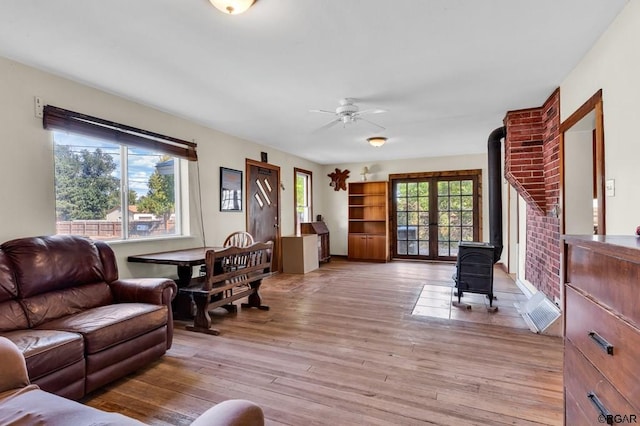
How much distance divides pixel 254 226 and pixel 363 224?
10.3ft

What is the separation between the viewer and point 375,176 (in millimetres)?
7570

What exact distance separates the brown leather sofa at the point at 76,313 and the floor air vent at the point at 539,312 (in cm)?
337

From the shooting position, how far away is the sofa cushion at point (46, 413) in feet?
3.37

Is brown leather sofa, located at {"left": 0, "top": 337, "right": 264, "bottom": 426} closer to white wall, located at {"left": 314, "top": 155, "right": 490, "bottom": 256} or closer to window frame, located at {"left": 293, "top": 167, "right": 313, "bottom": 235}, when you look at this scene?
window frame, located at {"left": 293, "top": 167, "right": 313, "bottom": 235}

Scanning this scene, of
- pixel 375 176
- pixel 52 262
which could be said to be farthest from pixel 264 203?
pixel 52 262

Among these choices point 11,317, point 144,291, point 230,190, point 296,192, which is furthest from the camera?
point 296,192

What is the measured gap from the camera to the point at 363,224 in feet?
25.3

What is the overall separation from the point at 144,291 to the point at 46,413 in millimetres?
1573

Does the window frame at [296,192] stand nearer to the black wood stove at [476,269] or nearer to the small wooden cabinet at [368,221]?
the small wooden cabinet at [368,221]

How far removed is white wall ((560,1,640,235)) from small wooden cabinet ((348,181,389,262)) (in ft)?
16.7

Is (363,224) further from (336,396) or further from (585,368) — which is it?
(585,368)

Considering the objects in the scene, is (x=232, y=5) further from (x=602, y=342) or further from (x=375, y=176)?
(x=375, y=176)

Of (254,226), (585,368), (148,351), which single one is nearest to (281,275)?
(254,226)

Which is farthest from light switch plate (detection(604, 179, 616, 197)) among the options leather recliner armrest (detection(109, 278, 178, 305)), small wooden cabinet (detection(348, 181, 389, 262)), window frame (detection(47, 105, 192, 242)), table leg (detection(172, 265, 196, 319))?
small wooden cabinet (detection(348, 181, 389, 262))
